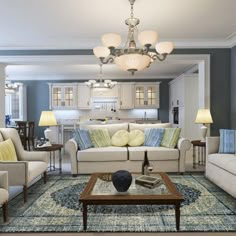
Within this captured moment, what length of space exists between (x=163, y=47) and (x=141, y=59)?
41cm

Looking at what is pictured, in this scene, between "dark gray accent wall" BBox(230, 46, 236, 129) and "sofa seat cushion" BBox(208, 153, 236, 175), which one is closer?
"sofa seat cushion" BBox(208, 153, 236, 175)

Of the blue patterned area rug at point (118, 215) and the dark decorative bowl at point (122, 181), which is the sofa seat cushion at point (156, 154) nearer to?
the blue patterned area rug at point (118, 215)

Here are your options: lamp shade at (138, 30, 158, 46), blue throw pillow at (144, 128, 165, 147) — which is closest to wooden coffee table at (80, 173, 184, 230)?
lamp shade at (138, 30, 158, 46)

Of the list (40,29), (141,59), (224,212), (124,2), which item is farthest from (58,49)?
(224,212)

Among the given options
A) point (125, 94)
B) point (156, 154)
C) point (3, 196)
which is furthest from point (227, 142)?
point (125, 94)

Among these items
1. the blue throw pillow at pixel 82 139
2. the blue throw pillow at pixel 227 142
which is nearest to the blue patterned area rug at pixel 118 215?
the blue throw pillow at pixel 227 142

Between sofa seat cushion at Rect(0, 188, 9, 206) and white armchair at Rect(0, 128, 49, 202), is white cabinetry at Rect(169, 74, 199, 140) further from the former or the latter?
sofa seat cushion at Rect(0, 188, 9, 206)

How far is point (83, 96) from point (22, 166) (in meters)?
6.99

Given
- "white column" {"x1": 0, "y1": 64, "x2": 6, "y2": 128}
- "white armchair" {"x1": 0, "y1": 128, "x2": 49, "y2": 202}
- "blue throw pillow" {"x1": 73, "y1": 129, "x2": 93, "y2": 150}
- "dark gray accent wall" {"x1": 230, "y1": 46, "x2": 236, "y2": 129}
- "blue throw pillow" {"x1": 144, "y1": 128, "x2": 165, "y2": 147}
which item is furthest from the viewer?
"white column" {"x1": 0, "y1": 64, "x2": 6, "y2": 128}

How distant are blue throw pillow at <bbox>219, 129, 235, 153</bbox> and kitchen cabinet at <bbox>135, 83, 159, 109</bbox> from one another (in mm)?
5876

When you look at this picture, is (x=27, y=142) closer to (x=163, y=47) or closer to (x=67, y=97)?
(x=67, y=97)

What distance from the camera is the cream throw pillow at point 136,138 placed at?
5.36 m

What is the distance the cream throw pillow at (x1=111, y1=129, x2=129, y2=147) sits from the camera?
211 inches

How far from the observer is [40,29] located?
4656mm
